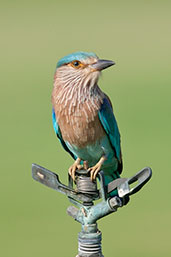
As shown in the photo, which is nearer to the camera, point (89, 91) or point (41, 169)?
point (41, 169)

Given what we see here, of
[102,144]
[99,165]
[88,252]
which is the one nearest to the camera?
[88,252]

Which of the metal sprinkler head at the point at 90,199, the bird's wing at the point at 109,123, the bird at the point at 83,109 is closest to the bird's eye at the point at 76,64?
the bird at the point at 83,109

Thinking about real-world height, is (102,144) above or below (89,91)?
below

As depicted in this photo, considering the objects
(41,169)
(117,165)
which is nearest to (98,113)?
(117,165)

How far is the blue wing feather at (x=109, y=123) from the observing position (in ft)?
12.6

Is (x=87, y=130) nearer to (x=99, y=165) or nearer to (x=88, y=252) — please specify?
(x=99, y=165)

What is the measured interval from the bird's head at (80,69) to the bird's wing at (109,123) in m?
0.22

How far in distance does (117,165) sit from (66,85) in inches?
31.4

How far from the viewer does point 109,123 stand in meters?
3.88

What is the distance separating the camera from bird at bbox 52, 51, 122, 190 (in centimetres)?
367

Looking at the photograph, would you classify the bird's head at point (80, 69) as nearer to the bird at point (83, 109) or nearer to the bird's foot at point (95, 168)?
the bird at point (83, 109)

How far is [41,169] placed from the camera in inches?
113

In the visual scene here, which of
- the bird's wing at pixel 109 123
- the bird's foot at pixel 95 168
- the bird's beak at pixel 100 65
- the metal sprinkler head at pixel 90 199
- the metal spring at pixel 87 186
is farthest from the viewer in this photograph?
the bird's wing at pixel 109 123

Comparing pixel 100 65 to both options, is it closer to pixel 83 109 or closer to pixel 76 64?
pixel 76 64
